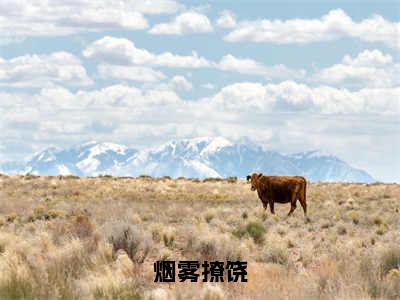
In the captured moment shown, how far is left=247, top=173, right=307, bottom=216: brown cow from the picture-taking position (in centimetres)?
2662

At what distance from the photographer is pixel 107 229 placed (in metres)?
15.1

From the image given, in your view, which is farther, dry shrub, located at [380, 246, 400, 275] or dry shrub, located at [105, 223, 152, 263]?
dry shrub, located at [105, 223, 152, 263]

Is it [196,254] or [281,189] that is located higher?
[281,189]

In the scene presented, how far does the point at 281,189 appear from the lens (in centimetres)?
2684

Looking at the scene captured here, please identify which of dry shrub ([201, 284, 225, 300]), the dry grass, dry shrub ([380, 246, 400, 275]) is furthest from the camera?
dry shrub ([380, 246, 400, 275])

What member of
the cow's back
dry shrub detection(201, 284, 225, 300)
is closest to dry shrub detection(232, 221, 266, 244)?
the cow's back

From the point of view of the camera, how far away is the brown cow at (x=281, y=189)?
26.6m

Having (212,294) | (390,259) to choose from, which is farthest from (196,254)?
(212,294)

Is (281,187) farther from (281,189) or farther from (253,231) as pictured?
(253,231)

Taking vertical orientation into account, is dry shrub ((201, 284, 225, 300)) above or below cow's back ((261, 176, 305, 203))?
below

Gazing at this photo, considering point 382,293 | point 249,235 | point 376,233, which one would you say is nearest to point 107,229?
point 249,235

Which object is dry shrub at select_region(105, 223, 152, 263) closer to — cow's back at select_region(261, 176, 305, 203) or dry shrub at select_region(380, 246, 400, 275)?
dry shrub at select_region(380, 246, 400, 275)

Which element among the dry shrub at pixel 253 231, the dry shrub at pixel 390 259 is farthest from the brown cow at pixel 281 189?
the dry shrub at pixel 390 259

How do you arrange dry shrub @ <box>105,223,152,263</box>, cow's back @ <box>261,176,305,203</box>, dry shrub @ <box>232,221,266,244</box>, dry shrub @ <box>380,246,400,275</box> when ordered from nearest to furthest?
dry shrub @ <box>380,246,400,275</box>
dry shrub @ <box>105,223,152,263</box>
dry shrub @ <box>232,221,266,244</box>
cow's back @ <box>261,176,305,203</box>
